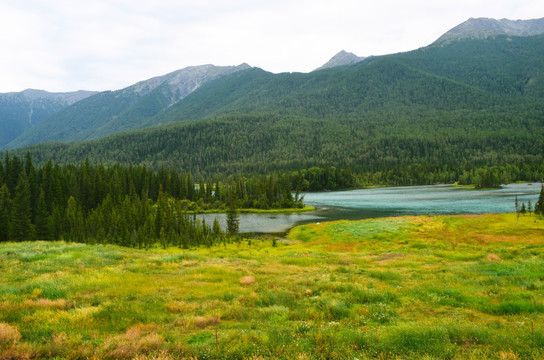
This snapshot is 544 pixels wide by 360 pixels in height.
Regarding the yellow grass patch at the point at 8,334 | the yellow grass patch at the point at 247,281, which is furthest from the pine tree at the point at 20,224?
the yellow grass patch at the point at 8,334

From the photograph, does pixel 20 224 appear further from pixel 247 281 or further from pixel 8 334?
pixel 8 334

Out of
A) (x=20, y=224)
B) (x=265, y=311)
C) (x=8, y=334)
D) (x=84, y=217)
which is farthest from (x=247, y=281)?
(x=84, y=217)

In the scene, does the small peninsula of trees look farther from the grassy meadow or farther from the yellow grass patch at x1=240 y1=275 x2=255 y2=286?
the yellow grass patch at x1=240 y1=275 x2=255 y2=286

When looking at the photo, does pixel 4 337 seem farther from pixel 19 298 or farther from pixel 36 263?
pixel 36 263

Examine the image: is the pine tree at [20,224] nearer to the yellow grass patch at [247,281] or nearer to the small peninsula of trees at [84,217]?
the small peninsula of trees at [84,217]

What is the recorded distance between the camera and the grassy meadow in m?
9.93

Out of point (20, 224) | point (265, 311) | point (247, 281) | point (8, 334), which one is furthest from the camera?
point (20, 224)

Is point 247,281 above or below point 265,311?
below

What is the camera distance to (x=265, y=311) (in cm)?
1456

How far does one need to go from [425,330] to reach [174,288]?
14.3 m

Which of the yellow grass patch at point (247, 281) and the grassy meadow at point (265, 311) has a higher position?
the grassy meadow at point (265, 311)

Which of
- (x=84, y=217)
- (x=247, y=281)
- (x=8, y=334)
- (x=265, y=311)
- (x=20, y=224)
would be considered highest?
(x=8, y=334)

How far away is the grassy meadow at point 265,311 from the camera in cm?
993

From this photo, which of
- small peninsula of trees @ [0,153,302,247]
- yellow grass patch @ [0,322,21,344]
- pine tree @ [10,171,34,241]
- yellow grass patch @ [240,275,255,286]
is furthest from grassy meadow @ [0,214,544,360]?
pine tree @ [10,171,34,241]
